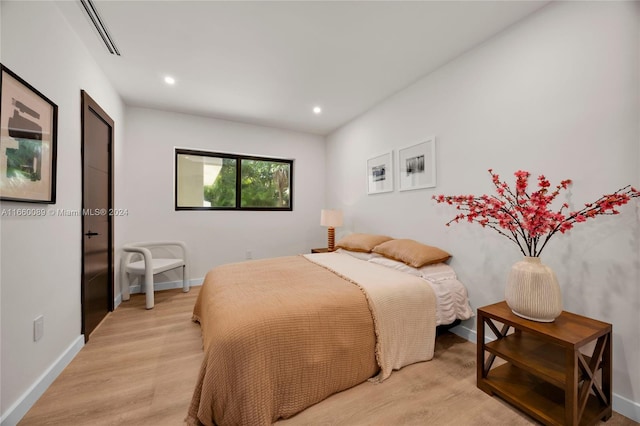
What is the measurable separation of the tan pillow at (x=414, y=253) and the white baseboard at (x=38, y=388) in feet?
8.64

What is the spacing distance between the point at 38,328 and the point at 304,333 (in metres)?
1.60

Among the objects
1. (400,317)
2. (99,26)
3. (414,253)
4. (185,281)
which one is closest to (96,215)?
(185,281)

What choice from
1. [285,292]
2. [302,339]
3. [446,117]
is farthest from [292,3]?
[302,339]

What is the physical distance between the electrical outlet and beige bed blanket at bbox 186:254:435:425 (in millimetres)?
957

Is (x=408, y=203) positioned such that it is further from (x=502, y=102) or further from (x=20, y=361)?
(x=20, y=361)

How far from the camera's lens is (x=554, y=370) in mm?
1351

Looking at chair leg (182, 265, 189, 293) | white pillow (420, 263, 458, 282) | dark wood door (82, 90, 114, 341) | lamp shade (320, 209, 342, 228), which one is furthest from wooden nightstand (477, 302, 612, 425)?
chair leg (182, 265, 189, 293)

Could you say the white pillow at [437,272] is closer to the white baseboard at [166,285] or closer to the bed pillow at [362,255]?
the bed pillow at [362,255]

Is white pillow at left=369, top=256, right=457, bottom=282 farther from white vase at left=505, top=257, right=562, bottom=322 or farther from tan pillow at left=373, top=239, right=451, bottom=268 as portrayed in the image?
white vase at left=505, top=257, right=562, bottom=322

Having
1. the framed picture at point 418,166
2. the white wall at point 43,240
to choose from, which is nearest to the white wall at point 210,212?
the white wall at point 43,240

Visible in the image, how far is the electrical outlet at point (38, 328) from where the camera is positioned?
1487mm

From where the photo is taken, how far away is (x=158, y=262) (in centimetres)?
320

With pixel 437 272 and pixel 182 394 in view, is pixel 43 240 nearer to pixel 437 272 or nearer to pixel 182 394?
pixel 182 394

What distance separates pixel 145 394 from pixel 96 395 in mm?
290
